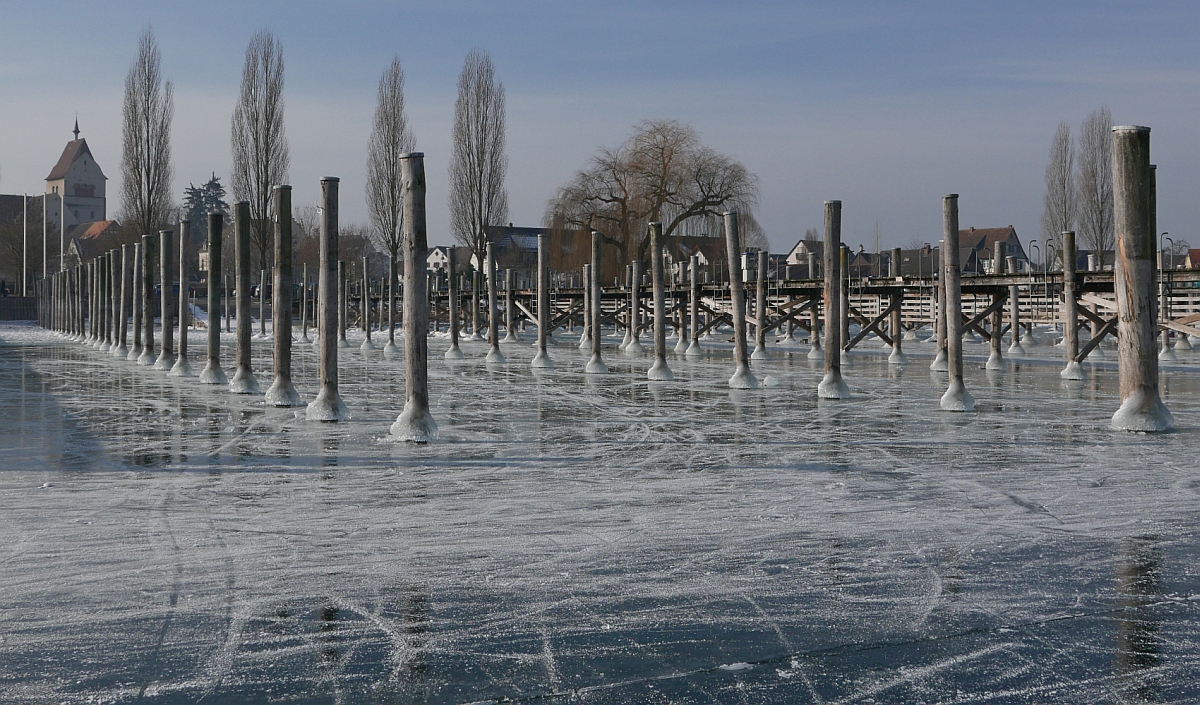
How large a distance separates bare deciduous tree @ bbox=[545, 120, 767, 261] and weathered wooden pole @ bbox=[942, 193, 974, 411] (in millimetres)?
33490

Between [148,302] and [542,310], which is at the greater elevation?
[148,302]

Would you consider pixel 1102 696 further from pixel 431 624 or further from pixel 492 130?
pixel 492 130

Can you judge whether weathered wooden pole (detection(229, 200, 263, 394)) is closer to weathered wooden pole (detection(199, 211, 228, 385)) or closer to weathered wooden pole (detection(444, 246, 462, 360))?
weathered wooden pole (detection(199, 211, 228, 385))

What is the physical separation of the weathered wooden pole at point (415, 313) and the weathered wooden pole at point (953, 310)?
608 centimetres

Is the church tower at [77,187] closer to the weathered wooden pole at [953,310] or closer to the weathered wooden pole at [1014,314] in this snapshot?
the weathered wooden pole at [1014,314]

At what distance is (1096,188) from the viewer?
→ 51094 millimetres

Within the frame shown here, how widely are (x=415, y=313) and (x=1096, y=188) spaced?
157 ft

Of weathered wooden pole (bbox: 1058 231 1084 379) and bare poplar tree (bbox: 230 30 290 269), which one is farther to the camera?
bare poplar tree (bbox: 230 30 290 269)

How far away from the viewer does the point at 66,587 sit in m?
4.67

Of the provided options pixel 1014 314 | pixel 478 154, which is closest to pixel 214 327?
pixel 1014 314

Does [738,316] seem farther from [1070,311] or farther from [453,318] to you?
[453,318]

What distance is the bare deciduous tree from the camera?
156 ft

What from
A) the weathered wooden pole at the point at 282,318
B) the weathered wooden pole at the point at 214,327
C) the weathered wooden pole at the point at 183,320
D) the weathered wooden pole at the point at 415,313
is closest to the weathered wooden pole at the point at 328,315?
the weathered wooden pole at the point at 282,318

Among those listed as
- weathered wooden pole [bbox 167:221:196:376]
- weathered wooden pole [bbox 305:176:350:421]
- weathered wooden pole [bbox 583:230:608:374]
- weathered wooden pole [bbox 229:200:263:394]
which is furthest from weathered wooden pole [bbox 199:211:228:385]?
weathered wooden pole [bbox 583:230:608:374]
